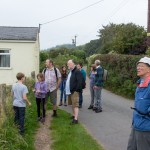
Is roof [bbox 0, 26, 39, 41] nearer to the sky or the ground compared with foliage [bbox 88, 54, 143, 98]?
nearer to the sky

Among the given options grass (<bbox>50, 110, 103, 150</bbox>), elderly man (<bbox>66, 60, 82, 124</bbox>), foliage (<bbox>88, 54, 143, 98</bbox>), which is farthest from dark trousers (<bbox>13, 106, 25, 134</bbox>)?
foliage (<bbox>88, 54, 143, 98</bbox>)

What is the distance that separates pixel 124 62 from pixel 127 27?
12.0 meters

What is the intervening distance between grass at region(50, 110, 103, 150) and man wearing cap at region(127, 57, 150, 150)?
105 inches

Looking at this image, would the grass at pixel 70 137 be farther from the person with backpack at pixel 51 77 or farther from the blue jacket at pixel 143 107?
the blue jacket at pixel 143 107

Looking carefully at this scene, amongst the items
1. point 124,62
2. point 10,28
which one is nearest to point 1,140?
point 124,62

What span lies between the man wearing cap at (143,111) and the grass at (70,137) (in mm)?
2657

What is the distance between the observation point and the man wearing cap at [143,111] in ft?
18.6

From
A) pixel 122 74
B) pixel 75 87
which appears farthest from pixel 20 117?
pixel 122 74

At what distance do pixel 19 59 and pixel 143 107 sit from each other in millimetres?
22058

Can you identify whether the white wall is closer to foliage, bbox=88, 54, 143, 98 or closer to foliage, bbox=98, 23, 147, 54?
foliage, bbox=88, 54, 143, 98

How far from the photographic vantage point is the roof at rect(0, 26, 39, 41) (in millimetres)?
27078

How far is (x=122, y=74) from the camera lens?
2011 cm

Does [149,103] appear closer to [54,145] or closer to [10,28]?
[54,145]

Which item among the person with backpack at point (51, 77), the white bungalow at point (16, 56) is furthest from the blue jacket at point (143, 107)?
the white bungalow at point (16, 56)
